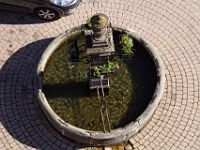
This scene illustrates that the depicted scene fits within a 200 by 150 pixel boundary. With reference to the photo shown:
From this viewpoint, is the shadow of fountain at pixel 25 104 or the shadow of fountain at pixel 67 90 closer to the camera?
the shadow of fountain at pixel 25 104

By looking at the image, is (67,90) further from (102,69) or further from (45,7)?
(45,7)

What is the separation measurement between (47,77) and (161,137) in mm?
4015

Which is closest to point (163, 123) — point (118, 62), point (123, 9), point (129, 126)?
point (129, 126)

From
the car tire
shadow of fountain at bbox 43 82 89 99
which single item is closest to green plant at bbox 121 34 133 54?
shadow of fountain at bbox 43 82 89 99

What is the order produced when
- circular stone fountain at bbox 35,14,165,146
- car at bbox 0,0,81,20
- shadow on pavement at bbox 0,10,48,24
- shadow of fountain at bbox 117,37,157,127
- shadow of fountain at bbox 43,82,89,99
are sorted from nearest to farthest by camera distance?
circular stone fountain at bbox 35,14,165,146
shadow of fountain at bbox 117,37,157,127
shadow of fountain at bbox 43,82,89,99
car at bbox 0,0,81,20
shadow on pavement at bbox 0,10,48,24

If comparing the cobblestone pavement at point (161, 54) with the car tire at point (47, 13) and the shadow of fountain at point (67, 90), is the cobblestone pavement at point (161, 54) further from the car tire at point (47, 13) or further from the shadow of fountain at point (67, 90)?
the shadow of fountain at point (67, 90)

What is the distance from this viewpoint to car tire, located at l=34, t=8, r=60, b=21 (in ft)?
48.8

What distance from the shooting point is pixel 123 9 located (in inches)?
606

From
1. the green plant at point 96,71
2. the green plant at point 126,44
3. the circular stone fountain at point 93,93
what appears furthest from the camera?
the green plant at point 126,44

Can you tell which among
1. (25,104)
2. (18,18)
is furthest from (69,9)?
(25,104)

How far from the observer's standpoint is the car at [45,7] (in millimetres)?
14680

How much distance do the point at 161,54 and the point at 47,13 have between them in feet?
14.1

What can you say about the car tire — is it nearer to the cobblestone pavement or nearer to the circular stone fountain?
the cobblestone pavement

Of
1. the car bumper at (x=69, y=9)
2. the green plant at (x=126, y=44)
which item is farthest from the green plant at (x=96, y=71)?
the car bumper at (x=69, y=9)
